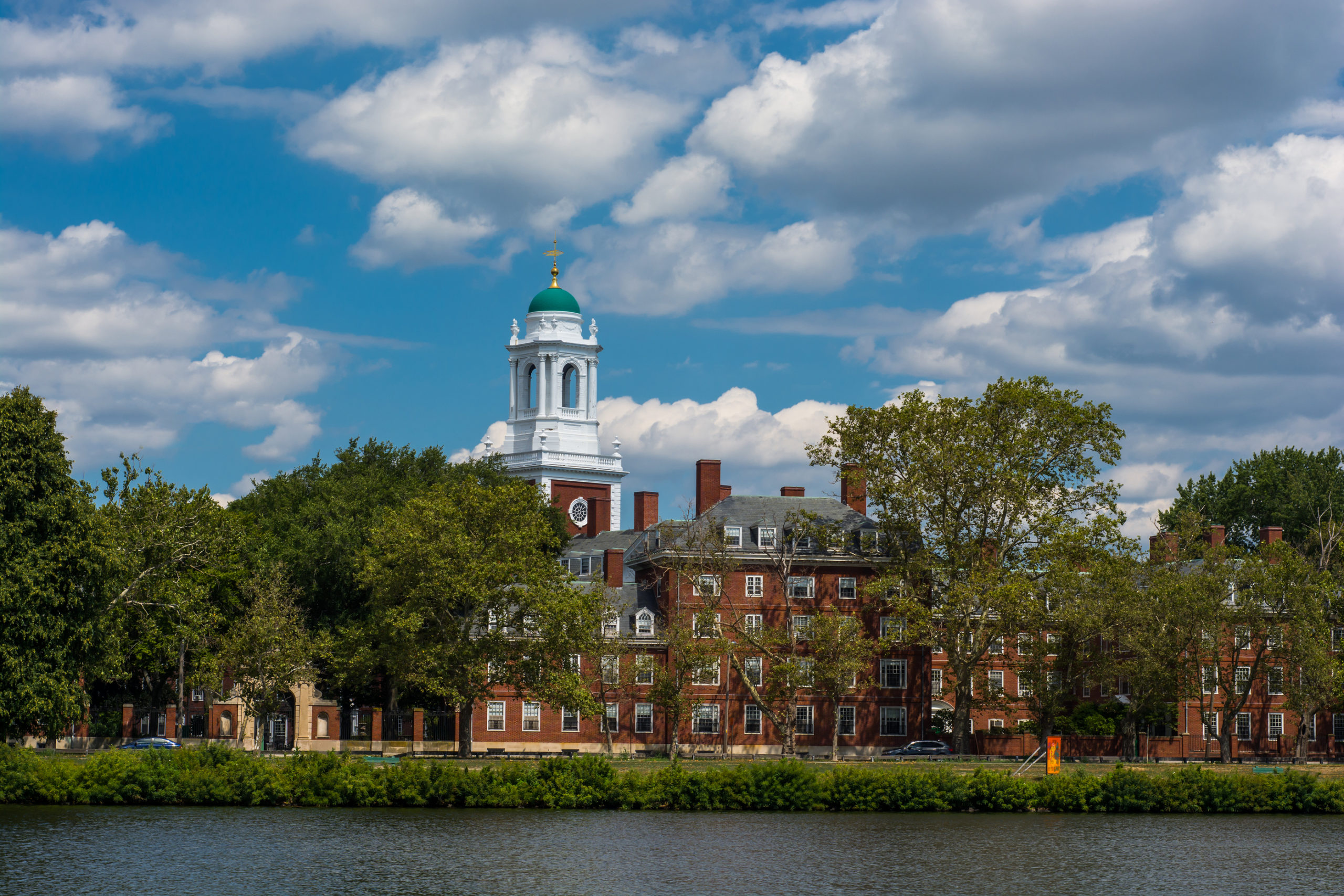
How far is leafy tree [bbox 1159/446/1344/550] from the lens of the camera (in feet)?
378

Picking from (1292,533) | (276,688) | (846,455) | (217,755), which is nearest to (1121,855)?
(217,755)

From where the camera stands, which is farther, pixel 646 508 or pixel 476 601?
pixel 646 508

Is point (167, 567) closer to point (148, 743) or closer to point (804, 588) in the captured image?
point (148, 743)

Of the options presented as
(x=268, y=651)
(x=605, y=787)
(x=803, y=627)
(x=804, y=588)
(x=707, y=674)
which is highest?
(x=804, y=588)

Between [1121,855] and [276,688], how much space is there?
4414 centimetres

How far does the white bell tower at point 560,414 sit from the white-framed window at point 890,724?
36.4 metres

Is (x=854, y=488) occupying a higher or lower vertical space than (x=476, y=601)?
higher

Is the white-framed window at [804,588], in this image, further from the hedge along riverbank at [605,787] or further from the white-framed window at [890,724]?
the hedge along riverbank at [605,787]

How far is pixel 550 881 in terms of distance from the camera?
38.3m

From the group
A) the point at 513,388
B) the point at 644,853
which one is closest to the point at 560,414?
the point at 513,388

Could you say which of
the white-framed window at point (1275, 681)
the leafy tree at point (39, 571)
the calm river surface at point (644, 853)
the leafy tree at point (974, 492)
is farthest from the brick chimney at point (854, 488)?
the leafy tree at point (39, 571)

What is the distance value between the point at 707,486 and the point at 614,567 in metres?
7.19

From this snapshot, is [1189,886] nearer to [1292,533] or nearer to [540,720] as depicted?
[540,720]

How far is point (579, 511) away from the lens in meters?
122
